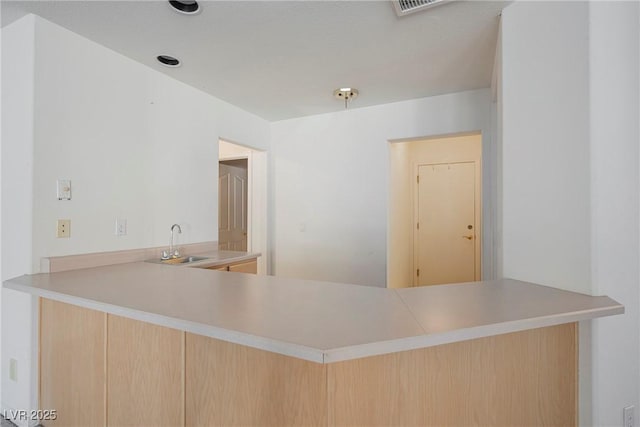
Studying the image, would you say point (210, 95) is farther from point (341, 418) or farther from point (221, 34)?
point (341, 418)

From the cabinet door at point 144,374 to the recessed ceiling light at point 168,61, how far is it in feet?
Result: 6.03

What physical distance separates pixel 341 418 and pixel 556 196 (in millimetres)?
1346

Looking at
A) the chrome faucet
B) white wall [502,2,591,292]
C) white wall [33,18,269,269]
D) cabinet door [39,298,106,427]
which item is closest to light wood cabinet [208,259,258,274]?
the chrome faucet

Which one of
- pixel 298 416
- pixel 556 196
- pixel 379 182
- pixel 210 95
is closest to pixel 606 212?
pixel 556 196

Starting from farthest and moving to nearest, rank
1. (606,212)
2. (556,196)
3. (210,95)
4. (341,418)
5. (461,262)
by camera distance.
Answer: (461,262)
(210,95)
(556,196)
(606,212)
(341,418)

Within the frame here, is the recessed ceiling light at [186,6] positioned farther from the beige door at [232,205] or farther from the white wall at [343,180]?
the beige door at [232,205]

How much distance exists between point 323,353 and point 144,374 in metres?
0.95

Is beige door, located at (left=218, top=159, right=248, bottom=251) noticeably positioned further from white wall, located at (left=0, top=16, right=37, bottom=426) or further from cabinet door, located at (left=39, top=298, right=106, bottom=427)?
cabinet door, located at (left=39, top=298, right=106, bottom=427)

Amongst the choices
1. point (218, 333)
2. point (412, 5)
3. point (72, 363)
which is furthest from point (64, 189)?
point (412, 5)

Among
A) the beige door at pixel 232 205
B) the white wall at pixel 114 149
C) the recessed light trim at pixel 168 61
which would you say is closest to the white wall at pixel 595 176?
the recessed light trim at pixel 168 61

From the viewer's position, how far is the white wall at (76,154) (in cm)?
179

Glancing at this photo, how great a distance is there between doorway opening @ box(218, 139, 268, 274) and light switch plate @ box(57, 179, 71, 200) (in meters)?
1.64

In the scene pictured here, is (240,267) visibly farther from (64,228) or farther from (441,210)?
(441,210)

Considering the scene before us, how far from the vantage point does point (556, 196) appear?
145cm
